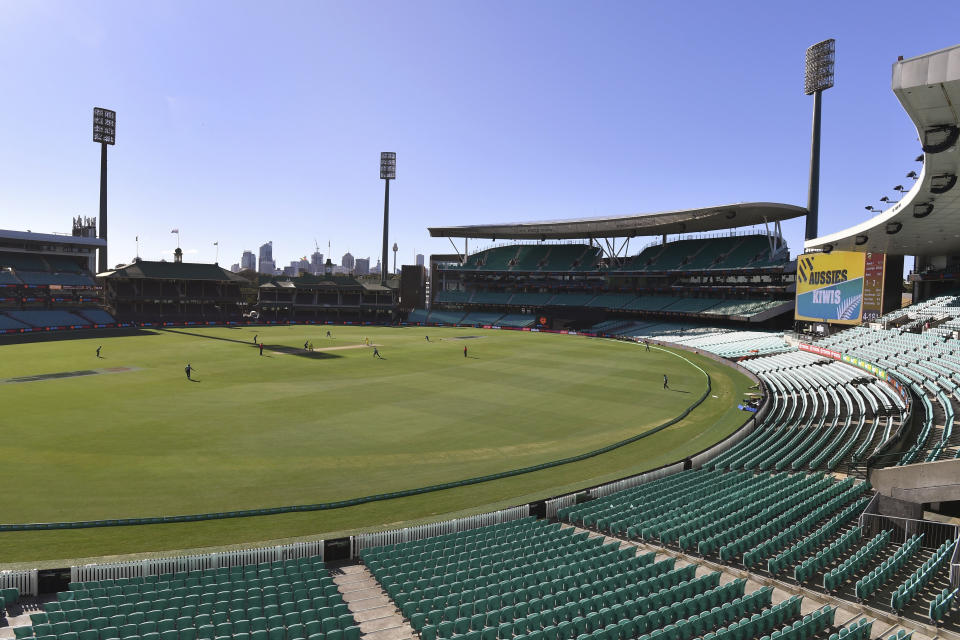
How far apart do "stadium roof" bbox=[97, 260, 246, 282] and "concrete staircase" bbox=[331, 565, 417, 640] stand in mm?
93729

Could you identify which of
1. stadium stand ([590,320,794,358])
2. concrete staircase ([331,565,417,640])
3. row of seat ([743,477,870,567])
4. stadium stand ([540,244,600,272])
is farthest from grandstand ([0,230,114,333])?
row of seat ([743,477,870,567])

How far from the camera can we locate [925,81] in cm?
1338

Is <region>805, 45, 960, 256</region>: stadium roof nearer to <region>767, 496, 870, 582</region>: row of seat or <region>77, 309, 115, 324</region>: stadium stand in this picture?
<region>767, 496, 870, 582</region>: row of seat

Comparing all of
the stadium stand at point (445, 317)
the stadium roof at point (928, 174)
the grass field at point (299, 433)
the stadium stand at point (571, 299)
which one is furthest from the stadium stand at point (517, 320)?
the stadium roof at point (928, 174)

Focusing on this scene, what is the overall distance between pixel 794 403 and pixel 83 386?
160ft

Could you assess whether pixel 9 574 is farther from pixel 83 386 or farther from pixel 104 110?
pixel 104 110

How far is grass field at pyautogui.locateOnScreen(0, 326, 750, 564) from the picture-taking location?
59.5 ft

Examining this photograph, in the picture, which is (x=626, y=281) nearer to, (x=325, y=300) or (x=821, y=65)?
(x=821, y=65)

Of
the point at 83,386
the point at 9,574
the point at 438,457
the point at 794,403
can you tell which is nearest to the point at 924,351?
the point at 794,403

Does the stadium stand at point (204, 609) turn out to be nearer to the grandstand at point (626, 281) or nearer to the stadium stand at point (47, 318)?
the grandstand at point (626, 281)

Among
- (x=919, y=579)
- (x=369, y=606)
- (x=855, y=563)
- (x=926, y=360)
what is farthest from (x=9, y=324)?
(x=926, y=360)

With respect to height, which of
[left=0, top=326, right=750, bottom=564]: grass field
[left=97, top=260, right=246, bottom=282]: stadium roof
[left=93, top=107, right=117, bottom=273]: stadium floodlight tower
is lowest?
[left=0, top=326, right=750, bottom=564]: grass field

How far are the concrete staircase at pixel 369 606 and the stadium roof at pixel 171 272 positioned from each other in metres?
93.7

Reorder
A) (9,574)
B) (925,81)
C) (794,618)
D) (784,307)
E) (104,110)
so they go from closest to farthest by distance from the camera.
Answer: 1. (794,618)
2. (9,574)
3. (925,81)
4. (784,307)
5. (104,110)
